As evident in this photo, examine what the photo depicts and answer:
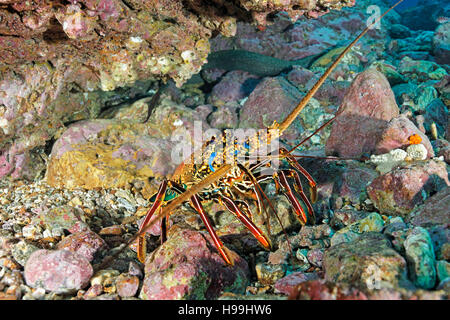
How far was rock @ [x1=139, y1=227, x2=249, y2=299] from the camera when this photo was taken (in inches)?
76.9

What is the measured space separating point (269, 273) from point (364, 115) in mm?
2665

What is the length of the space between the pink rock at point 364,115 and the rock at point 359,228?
1394 mm

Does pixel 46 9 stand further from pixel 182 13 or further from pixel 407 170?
pixel 407 170

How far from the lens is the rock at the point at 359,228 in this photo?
8.11 feet

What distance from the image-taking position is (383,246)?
1914 millimetres

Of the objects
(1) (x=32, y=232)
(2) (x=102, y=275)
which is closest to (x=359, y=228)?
(2) (x=102, y=275)

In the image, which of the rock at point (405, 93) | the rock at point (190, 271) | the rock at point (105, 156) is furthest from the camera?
the rock at point (405, 93)

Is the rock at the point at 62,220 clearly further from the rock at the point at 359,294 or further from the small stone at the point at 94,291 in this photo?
the rock at the point at 359,294

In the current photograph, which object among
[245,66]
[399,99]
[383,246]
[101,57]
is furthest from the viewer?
[245,66]

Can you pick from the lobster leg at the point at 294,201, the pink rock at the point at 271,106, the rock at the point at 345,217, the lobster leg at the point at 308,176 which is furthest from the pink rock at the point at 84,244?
the pink rock at the point at 271,106

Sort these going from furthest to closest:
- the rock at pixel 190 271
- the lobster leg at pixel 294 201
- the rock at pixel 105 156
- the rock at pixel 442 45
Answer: the rock at pixel 442 45 → the rock at pixel 105 156 → the lobster leg at pixel 294 201 → the rock at pixel 190 271

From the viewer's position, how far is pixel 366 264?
5.59 feet
